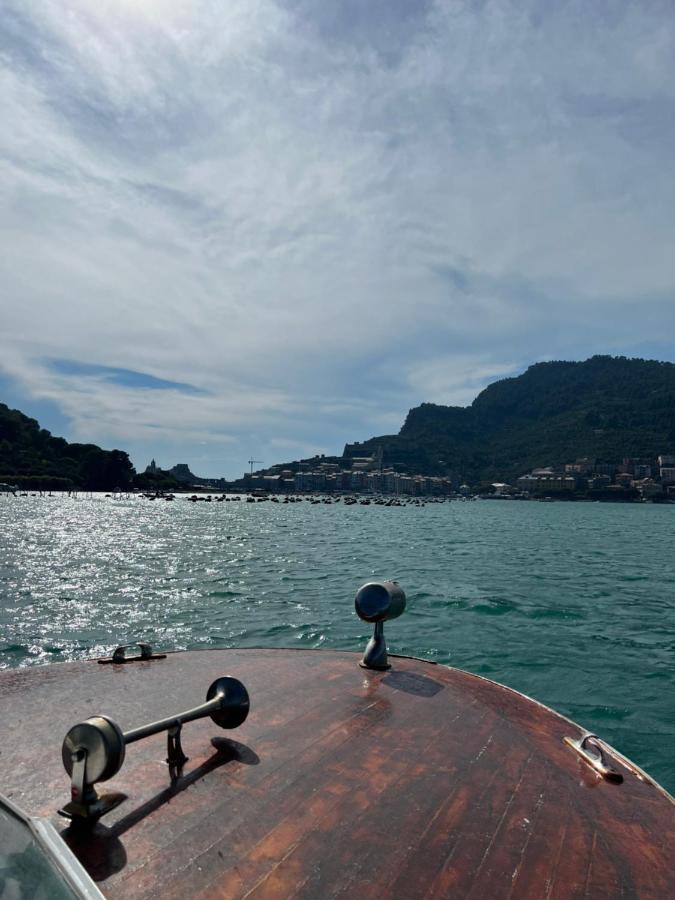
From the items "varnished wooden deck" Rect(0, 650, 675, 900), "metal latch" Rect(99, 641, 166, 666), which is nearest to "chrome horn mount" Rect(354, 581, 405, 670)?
"varnished wooden deck" Rect(0, 650, 675, 900)

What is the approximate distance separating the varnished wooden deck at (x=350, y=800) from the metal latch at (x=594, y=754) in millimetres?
93

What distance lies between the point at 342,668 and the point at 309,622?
28.8ft

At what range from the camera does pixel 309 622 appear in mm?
14711

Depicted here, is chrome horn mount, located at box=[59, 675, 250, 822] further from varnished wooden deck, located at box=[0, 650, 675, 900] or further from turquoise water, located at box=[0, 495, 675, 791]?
turquoise water, located at box=[0, 495, 675, 791]

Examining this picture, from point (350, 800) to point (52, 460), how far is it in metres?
210

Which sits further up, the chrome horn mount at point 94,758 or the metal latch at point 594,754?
the chrome horn mount at point 94,758

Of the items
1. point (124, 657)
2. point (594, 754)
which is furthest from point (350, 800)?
point (124, 657)

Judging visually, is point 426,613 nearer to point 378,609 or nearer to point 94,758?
point 378,609

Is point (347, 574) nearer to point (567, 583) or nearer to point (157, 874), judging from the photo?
point (567, 583)

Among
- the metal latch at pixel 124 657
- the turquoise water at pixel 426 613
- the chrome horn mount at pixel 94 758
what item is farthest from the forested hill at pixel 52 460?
the chrome horn mount at pixel 94 758

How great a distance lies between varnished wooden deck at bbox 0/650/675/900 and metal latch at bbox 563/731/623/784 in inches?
3.7

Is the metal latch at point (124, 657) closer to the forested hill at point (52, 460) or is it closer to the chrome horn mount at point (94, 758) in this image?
the chrome horn mount at point (94, 758)

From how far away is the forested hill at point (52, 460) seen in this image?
177000mm

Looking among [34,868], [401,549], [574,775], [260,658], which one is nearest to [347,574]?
[401,549]
